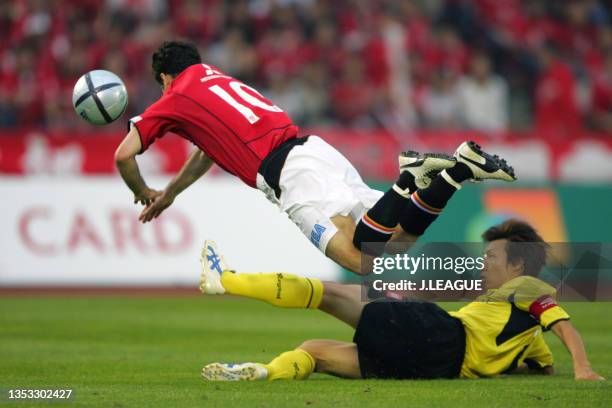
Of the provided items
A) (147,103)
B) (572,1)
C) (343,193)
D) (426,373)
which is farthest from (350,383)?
(572,1)

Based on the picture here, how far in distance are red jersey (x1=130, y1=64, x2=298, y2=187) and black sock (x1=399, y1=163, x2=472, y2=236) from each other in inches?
44.4

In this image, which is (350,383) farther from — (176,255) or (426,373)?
(176,255)

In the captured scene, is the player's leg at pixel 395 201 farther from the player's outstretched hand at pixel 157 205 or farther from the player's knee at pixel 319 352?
the player's outstretched hand at pixel 157 205

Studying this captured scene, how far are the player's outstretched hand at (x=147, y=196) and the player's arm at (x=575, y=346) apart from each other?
127 inches

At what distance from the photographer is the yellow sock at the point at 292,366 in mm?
7121

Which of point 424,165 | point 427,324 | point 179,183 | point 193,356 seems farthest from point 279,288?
point 193,356

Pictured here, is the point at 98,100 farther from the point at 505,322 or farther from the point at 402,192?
the point at 505,322

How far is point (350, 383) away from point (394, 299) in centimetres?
65

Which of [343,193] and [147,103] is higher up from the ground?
[147,103]

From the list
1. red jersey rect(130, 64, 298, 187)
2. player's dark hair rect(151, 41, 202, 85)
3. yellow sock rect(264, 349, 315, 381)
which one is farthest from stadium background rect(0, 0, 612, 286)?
yellow sock rect(264, 349, 315, 381)

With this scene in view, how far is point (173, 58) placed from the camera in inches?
328

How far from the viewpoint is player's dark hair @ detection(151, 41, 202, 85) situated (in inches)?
328

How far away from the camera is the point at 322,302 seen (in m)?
7.36

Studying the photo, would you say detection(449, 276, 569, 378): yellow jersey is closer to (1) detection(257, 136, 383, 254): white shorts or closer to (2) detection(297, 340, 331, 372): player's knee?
(2) detection(297, 340, 331, 372): player's knee
